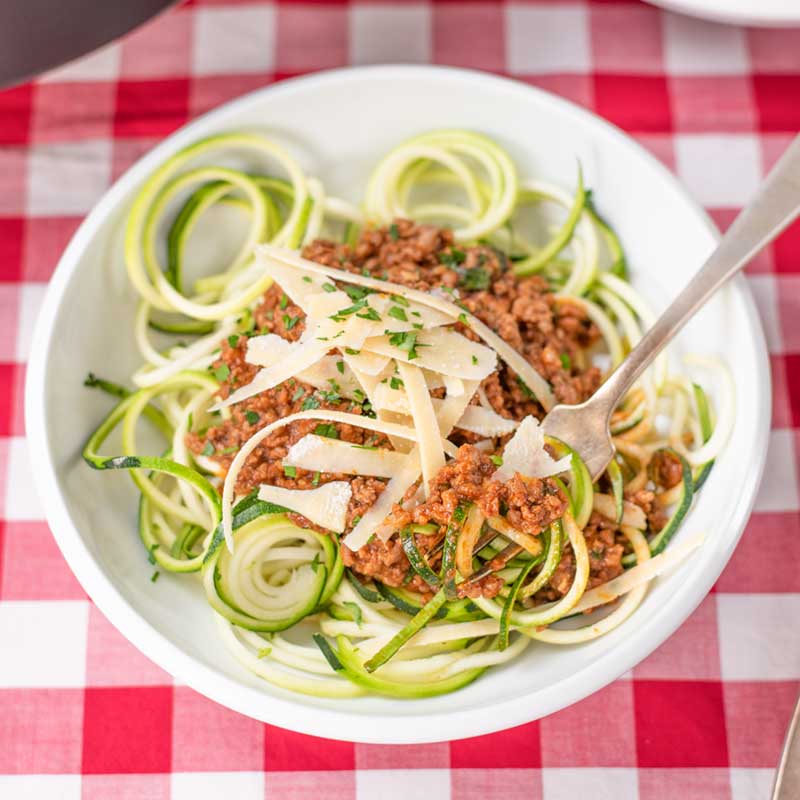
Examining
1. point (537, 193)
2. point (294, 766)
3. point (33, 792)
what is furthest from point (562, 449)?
point (33, 792)

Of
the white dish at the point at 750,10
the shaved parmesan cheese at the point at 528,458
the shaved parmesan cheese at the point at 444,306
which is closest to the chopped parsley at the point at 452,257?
the shaved parmesan cheese at the point at 444,306

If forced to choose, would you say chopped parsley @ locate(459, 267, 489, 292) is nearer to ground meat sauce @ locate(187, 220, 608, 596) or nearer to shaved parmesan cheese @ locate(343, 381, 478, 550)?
ground meat sauce @ locate(187, 220, 608, 596)

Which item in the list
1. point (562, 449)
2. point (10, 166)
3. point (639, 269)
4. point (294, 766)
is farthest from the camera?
point (10, 166)

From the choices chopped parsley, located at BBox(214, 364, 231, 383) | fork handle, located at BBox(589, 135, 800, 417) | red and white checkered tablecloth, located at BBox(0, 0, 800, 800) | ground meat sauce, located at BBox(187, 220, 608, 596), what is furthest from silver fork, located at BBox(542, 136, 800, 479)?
chopped parsley, located at BBox(214, 364, 231, 383)

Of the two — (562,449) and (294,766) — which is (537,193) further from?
(294,766)

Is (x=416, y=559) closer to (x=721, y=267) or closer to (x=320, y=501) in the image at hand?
(x=320, y=501)
